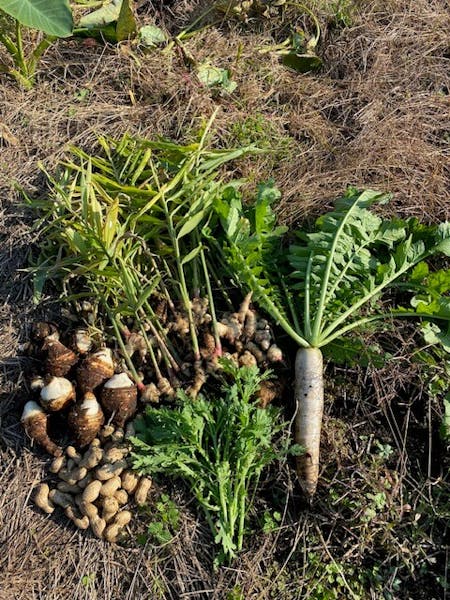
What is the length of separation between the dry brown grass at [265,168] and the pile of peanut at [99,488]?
0.07 metres

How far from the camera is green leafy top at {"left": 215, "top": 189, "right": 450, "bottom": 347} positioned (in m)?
2.40

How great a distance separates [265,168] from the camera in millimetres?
2893

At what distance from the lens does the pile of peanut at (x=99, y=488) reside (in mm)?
2227

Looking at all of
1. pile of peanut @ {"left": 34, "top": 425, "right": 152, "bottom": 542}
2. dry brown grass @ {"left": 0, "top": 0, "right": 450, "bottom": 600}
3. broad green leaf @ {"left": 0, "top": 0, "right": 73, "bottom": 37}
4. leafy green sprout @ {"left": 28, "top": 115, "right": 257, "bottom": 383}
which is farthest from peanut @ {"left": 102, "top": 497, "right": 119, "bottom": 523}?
broad green leaf @ {"left": 0, "top": 0, "right": 73, "bottom": 37}

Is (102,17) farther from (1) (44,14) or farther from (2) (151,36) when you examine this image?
(1) (44,14)

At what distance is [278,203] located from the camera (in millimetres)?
2803

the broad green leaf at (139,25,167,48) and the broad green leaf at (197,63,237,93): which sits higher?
the broad green leaf at (139,25,167,48)

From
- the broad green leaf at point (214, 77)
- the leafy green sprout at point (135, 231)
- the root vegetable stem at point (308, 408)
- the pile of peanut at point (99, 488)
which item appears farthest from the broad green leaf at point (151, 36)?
the pile of peanut at point (99, 488)

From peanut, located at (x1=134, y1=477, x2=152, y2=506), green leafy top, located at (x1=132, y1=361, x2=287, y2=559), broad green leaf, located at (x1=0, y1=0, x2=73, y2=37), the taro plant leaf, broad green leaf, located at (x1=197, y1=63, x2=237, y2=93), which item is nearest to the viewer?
green leafy top, located at (x1=132, y1=361, x2=287, y2=559)

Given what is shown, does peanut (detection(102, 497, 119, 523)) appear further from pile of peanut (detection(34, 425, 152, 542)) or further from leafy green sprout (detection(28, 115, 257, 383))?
leafy green sprout (detection(28, 115, 257, 383))

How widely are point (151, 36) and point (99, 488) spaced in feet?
7.17

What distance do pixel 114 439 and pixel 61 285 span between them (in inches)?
26.6

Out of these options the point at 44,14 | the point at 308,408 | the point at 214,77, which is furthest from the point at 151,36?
the point at 308,408

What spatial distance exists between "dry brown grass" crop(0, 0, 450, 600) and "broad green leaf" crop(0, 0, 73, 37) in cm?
41
